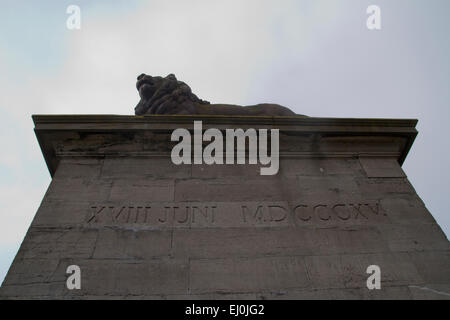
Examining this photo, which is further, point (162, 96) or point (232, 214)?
point (162, 96)

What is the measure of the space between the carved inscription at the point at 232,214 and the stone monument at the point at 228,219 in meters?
0.02

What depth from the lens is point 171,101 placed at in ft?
21.6

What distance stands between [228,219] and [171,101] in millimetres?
2636

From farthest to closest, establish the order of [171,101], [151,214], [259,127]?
[171,101] < [259,127] < [151,214]

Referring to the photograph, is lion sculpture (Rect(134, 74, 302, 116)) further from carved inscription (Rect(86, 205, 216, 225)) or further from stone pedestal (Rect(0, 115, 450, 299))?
carved inscription (Rect(86, 205, 216, 225))

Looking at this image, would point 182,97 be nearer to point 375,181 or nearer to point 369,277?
point 375,181

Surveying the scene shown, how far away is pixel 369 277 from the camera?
4277 millimetres

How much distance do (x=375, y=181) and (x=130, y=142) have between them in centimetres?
345

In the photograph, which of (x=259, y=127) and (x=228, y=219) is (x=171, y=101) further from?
(x=228, y=219)

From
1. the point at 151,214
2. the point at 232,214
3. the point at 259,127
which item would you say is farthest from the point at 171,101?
the point at 232,214

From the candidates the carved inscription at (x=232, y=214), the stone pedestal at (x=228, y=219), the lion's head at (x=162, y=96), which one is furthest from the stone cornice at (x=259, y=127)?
the carved inscription at (x=232, y=214)

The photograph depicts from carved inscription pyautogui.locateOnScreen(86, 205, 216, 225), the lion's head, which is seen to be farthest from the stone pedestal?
the lion's head

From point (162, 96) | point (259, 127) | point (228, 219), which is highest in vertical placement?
point (162, 96)
